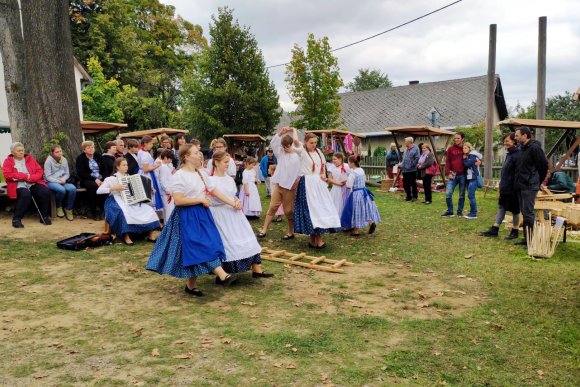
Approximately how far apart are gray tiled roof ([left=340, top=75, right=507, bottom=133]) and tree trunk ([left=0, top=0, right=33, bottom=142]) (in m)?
27.6

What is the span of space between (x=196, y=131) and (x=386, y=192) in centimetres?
1629

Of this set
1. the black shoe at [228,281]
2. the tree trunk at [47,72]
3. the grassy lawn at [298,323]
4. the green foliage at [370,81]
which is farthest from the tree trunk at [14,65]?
the green foliage at [370,81]

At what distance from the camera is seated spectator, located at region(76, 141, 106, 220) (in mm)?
9805

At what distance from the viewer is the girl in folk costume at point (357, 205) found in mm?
9133

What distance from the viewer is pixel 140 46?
117 ft

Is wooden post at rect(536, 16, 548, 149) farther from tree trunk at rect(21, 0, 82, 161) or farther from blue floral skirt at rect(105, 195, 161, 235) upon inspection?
tree trunk at rect(21, 0, 82, 161)

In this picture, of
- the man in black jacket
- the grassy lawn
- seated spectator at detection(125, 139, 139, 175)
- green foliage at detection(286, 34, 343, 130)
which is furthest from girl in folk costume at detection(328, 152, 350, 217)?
green foliage at detection(286, 34, 343, 130)

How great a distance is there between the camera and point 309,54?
25.4 meters

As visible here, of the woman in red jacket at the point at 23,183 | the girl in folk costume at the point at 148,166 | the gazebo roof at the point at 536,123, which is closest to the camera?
the woman in red jacket at the point at 23,183

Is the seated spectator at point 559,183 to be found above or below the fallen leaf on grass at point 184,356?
above

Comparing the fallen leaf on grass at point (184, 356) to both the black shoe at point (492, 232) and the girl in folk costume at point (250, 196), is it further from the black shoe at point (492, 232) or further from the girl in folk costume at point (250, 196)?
the girl in folk costume at point (250, 196)

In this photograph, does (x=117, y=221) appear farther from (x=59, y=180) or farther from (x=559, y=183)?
(x=559, y=183)

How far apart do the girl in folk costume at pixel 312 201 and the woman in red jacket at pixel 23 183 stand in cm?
520

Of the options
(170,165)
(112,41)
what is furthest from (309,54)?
(170,165)
